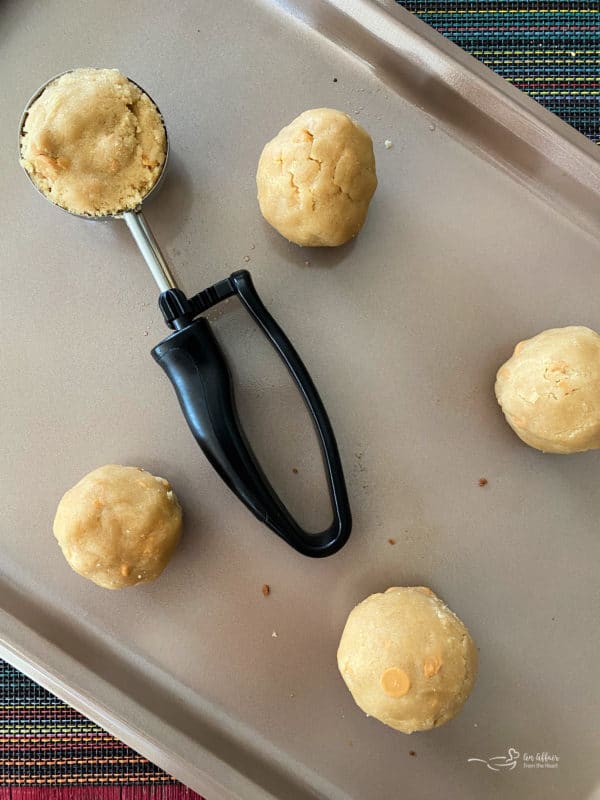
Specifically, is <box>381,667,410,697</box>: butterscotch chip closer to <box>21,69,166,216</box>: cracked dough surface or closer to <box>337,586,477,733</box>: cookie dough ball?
<box>337,586,477,733</box>: cookie dough ball

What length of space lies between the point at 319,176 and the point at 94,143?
0.26 metres

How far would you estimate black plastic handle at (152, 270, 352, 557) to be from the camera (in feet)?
2.66

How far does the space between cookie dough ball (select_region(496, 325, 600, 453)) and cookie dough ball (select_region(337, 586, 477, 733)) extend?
252mm

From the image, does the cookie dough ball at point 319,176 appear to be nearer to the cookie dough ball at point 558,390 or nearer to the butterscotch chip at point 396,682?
the cookie dough ball at point 558,390

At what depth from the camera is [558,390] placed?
2.60ft

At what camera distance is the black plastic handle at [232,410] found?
812mm

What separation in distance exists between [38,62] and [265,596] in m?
0.76

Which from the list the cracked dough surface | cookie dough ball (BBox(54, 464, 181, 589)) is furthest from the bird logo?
the cracked dough surface

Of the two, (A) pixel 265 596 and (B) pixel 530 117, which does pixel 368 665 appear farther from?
(B) pixel 530 117

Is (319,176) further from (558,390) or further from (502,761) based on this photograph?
(502,761)

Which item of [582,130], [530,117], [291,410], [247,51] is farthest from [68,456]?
[582,130]

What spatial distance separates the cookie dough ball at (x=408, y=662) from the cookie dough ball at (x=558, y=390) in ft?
0.83
